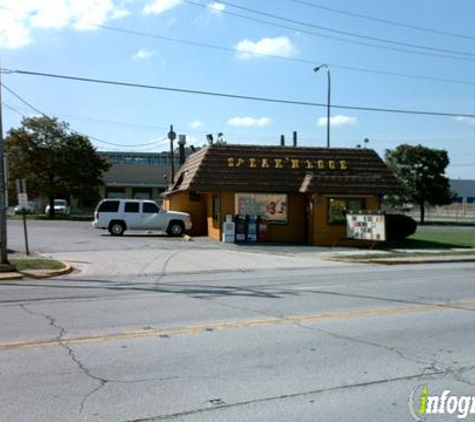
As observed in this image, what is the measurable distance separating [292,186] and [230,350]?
21.6 metres

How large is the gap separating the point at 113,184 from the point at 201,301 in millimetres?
66348

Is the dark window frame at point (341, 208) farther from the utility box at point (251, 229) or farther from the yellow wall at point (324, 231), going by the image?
the utility box at point (251, 229)

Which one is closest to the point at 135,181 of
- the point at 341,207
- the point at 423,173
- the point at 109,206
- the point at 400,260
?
the point at 423,173

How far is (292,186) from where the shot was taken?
Answer: 2838 cm

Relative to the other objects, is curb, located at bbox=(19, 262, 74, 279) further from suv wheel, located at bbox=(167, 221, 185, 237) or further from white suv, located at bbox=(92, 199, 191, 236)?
Result: suv wheel, located at bbox=(167, 221, 185, 237)

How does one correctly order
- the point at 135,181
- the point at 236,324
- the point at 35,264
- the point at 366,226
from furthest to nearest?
the point at 135,181, the point at 366,226, the point at 35,264, the point at 236,324

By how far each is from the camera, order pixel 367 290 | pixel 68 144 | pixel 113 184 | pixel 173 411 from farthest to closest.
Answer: pixel 113 184, pixel 68 144, pixel 367 290, pixel 173 411

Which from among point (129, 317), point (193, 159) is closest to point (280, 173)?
point (193, 159)

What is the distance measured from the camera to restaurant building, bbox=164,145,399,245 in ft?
88.8

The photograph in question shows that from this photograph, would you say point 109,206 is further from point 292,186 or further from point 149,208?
point 292,186

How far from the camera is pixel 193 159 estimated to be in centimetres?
3294

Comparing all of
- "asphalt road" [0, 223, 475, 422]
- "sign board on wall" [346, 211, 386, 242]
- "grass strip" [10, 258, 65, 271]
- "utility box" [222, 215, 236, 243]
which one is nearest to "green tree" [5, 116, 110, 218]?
"utility box" [222, 215, 236, 243]

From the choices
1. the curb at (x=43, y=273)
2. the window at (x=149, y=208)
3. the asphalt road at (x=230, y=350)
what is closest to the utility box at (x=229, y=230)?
the window at (x=149, y=208)

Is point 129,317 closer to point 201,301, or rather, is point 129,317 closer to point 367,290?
point 201,301
